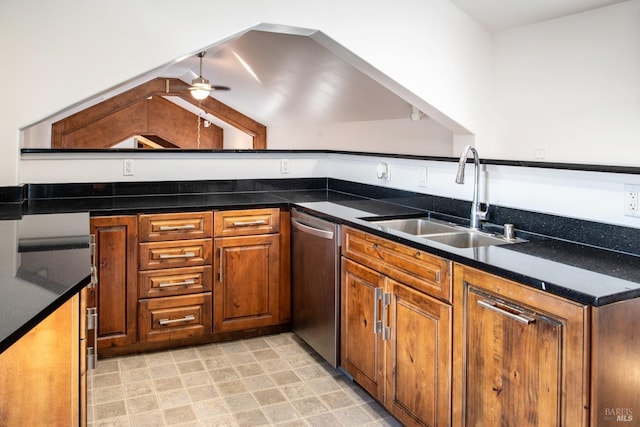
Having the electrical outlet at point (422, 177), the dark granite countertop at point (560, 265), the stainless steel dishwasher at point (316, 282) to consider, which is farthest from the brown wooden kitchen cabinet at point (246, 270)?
the dark granite countertop at point (560, 265)

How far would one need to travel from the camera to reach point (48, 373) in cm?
148

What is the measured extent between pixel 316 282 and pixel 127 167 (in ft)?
4.45

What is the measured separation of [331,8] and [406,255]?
1395mm

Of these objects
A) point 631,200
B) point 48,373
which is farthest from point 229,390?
point 631,200

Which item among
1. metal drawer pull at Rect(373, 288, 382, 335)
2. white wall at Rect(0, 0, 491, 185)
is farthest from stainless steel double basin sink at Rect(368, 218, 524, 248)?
white wall at Rect(0, 0, 491, 185)

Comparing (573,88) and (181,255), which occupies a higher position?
(573,88)

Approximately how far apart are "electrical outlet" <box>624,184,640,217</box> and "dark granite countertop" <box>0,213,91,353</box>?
5.57ft

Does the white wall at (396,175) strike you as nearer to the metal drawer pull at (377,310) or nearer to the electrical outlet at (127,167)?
the electrical outlet at (127,167)

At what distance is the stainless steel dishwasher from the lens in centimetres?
269

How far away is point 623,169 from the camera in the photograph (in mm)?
1827

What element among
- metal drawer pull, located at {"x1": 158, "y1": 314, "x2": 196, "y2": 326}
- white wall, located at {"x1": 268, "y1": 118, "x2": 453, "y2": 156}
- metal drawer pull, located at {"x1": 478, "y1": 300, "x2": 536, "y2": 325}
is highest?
white wall, located at {"x1": 268, "y1": 118, "x2": 453, "y2": 156}

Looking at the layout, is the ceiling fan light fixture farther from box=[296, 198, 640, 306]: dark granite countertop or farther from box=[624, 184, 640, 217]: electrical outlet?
box=[624, 184, 640, 217]: electrical outlet

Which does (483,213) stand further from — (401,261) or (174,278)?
(174,278)

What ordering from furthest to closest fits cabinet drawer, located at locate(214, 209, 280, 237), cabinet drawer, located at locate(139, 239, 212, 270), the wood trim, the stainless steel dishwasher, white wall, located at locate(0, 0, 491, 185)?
1. the wood trim
2. cabinet drawer, located at locate(214, 209, 280, 237)
3. cabinet drawer, located at locate(139, 239, 212, 270)
4. the stainless steel dishwasher
5. white wall, located at locate(0, 0, 491, 185)
